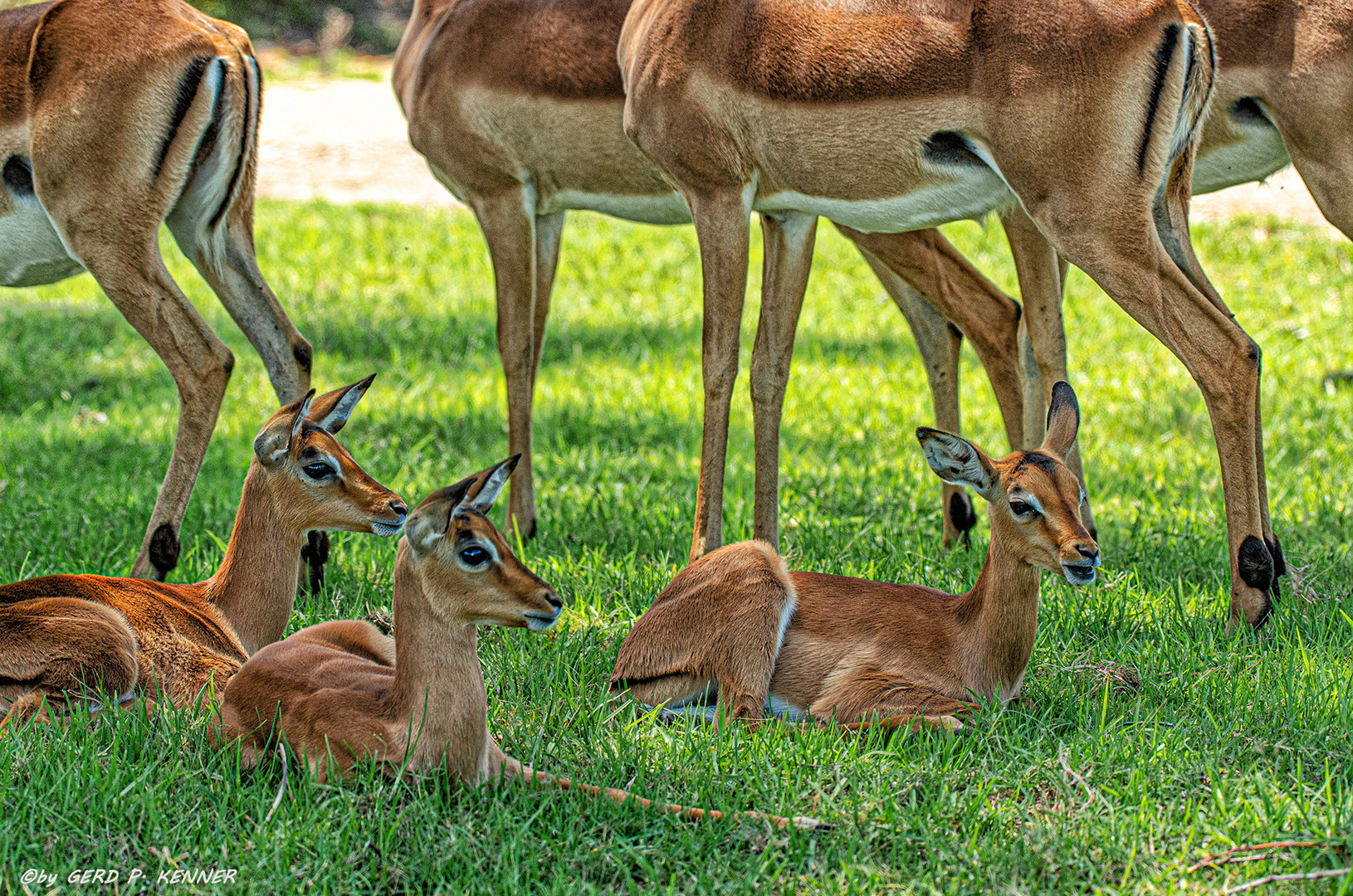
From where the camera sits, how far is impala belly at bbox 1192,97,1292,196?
5422mm

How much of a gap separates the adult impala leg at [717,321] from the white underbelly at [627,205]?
115cm

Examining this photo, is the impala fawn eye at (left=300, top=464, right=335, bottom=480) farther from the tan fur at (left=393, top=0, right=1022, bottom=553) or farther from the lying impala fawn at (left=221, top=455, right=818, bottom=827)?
the tan fur at (left=393, top=0, right=1022, bottom=553)

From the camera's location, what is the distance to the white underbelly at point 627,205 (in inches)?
239

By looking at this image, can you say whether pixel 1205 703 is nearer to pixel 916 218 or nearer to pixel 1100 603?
pixel 1100 603

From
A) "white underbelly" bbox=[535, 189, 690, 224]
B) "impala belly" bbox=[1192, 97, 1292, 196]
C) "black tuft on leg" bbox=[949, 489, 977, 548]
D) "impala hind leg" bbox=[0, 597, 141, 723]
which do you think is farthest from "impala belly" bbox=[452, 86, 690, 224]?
"impala hind leg" bbox=[0, 597, 141, 723]

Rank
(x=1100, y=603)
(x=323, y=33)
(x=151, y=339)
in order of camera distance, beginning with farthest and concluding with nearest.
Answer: (x=323, y=33) < (x=151, y=339) < (x=1100, y=603)

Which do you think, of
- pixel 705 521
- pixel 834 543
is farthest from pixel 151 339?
pixel 834 543

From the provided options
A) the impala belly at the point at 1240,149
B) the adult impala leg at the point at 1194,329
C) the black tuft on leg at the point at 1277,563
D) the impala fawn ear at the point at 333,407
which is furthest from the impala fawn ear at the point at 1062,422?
the impala belly at the point at 1240,149

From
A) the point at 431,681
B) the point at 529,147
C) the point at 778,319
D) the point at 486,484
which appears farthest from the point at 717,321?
the point at 431,681

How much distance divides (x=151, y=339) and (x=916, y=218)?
8.64 feet

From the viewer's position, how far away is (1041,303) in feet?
16.9

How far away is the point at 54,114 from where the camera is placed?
4668mm

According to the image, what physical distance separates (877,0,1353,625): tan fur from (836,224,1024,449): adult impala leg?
0.04m

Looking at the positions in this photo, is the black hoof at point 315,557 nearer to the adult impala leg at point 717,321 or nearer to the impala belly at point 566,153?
the adult impala leg at point 717,321
